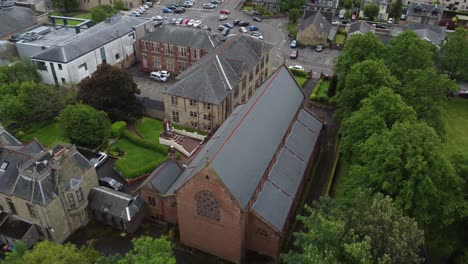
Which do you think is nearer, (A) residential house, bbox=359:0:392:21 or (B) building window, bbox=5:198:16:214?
(B) building window, bbox=5:198:16:214

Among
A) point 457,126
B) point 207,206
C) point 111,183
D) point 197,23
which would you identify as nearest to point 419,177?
point 207,206

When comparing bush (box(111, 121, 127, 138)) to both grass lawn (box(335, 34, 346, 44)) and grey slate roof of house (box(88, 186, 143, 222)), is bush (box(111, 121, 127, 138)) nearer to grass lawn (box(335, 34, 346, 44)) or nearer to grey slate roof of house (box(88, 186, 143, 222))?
grey slate roof of house (box(88, 186, 143, 222))

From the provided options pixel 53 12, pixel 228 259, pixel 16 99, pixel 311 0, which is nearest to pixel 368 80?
pixel 228 259

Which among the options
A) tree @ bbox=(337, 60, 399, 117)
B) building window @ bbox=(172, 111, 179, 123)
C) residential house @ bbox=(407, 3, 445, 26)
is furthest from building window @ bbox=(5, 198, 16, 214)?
residential house @ bbox=(407, 3, 445, 26)

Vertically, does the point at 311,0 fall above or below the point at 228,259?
above

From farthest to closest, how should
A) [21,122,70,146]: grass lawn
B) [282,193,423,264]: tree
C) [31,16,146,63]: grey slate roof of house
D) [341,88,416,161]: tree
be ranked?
1. [31,16,146,63]: grey slate roof of house
2. [21,122,70,146]: grass lawn
3. [341,88,416,161]: tree
4. [282,193,423,264]: tree

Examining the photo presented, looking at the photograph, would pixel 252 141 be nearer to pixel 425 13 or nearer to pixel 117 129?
pixel 117 129

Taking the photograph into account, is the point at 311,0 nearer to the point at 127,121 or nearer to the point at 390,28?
the point at 390,28
